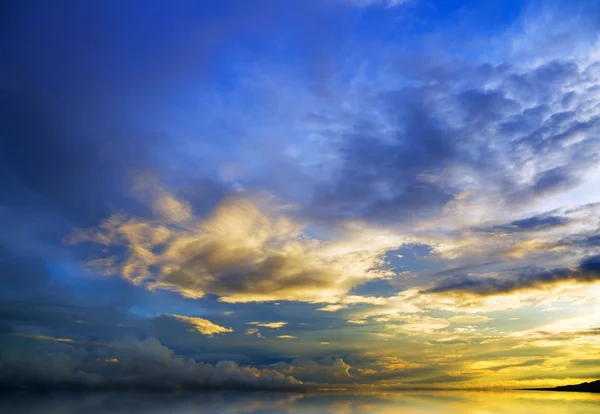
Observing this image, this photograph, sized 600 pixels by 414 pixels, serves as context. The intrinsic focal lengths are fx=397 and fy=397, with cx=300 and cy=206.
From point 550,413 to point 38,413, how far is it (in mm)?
133899

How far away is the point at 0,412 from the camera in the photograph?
104 metres

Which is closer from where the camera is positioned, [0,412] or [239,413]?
[239,413]

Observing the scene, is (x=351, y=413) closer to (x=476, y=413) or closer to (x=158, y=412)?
(x=476, y=413)

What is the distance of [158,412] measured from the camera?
101688 mm

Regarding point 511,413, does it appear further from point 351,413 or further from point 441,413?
point 351,413

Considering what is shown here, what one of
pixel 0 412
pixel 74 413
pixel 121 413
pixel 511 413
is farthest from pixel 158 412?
pixel 511 413

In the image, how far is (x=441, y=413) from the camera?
3999 inches

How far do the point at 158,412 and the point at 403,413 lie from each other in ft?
204

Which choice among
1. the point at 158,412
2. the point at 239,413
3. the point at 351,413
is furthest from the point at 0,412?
the point at 351,413

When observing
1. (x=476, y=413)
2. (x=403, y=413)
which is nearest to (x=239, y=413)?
(x=403, y=413)

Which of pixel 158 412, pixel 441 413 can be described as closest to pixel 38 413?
pixel 158 412

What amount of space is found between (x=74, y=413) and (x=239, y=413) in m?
44.8

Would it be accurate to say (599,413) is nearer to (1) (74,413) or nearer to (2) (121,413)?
(2) (121,413)

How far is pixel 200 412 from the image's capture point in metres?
100
